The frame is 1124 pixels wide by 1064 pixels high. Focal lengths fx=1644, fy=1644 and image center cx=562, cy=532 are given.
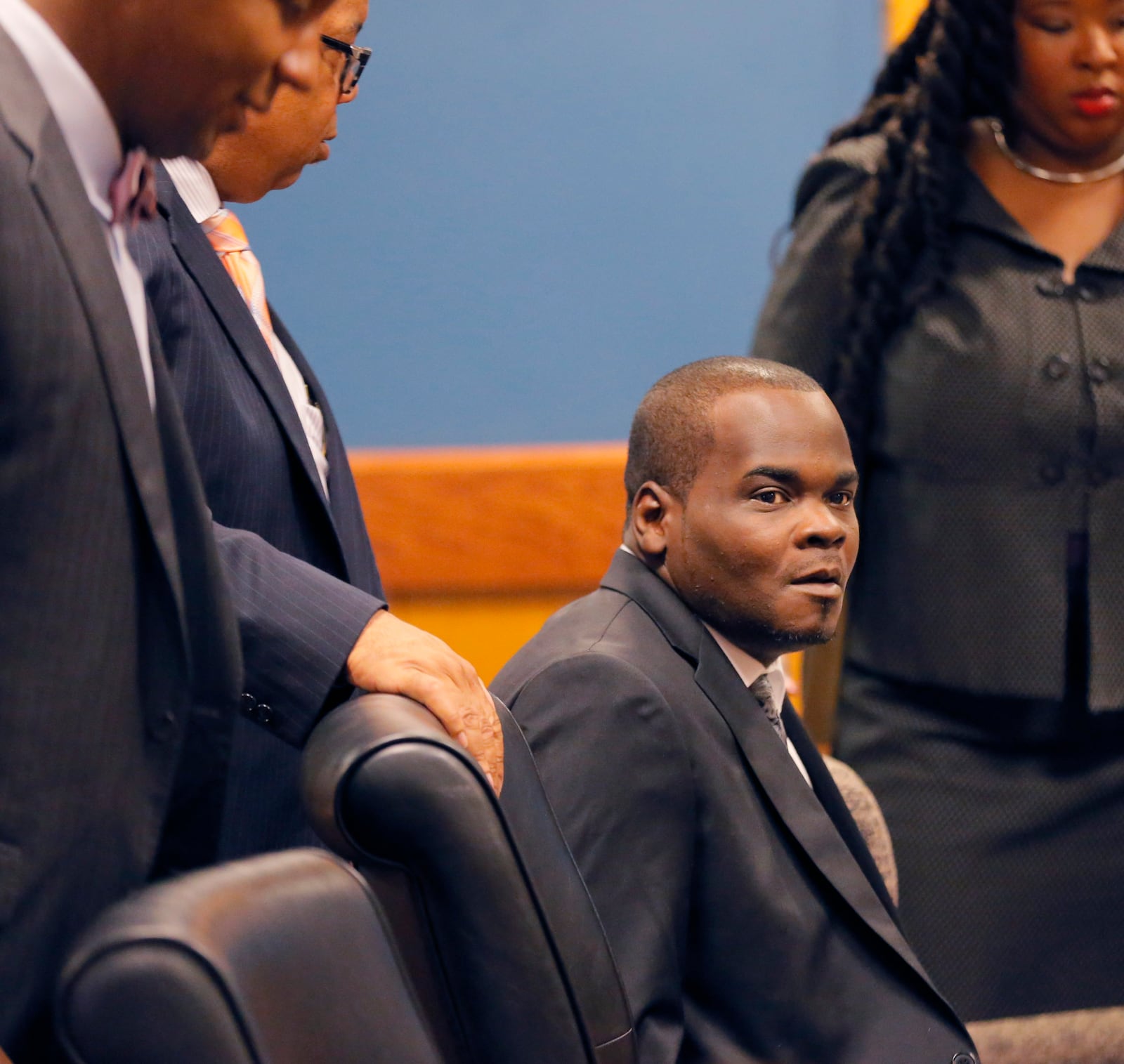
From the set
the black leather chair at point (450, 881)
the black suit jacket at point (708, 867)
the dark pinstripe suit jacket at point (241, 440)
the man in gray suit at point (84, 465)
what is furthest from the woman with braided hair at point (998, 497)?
the man in gray suit at point (84, 465)

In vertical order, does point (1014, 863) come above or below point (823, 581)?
below

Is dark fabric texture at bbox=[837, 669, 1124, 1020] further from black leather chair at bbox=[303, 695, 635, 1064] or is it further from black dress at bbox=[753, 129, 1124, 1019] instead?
black leather chair at bbox=[303, 695, 635, 1064]

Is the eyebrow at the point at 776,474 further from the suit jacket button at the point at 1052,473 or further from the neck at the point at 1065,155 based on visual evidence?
the neck at the point at 1065,155

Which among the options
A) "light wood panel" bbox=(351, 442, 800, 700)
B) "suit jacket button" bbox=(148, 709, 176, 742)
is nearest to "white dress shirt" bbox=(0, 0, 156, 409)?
"suit jacket button" bbox=(148, 709, 176, 742)

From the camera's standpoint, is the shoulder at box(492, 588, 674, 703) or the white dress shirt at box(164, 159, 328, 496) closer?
the shoulder at box(492, 588, 674, 703)

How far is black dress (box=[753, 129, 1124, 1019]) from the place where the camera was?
2.11 m

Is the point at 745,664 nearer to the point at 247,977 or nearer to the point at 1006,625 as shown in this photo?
the point at 1006,625

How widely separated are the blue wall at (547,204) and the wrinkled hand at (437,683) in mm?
2671

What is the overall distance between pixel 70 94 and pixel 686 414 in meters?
0.90

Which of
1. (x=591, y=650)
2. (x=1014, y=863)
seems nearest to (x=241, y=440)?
(x=591, y=650)

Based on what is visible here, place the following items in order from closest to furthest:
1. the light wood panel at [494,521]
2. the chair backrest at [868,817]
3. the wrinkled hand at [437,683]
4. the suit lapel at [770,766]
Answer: the wrinkled hand at [437,683], the suit lapel at [770,766], the chair backrest at [868,817], the light wood panel at [494,521]

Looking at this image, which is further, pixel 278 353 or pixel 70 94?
pixel 278 353

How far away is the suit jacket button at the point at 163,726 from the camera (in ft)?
2.73

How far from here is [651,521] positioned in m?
1.62
